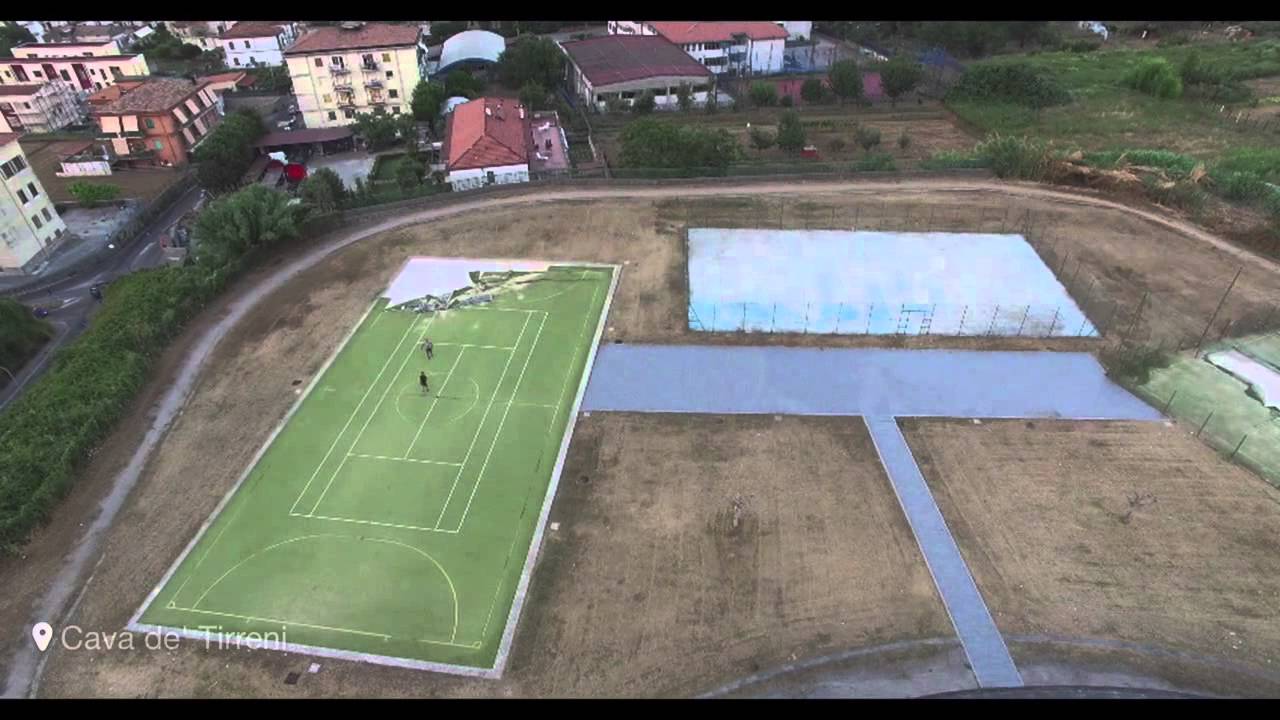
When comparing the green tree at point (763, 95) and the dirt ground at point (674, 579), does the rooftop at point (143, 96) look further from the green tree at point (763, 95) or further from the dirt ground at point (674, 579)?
the green tree at point (763, 95)

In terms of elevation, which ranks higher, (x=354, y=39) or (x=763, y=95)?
(x=354, y=39)

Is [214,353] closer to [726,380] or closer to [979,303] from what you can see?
[726,380]

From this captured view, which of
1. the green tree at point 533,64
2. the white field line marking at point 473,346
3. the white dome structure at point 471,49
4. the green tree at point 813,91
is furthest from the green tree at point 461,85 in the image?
the white field line marking at point 473,346

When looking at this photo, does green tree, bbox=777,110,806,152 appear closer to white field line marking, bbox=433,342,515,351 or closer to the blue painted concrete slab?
the blue painted concrete slab

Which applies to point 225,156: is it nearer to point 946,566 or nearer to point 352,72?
point 352,72

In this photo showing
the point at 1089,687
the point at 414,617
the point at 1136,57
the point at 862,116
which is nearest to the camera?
the point at 1089,687

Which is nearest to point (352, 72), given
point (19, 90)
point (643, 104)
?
point (643, 104)

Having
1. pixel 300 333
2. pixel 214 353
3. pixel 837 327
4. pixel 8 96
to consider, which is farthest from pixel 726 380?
pixel 8 96
